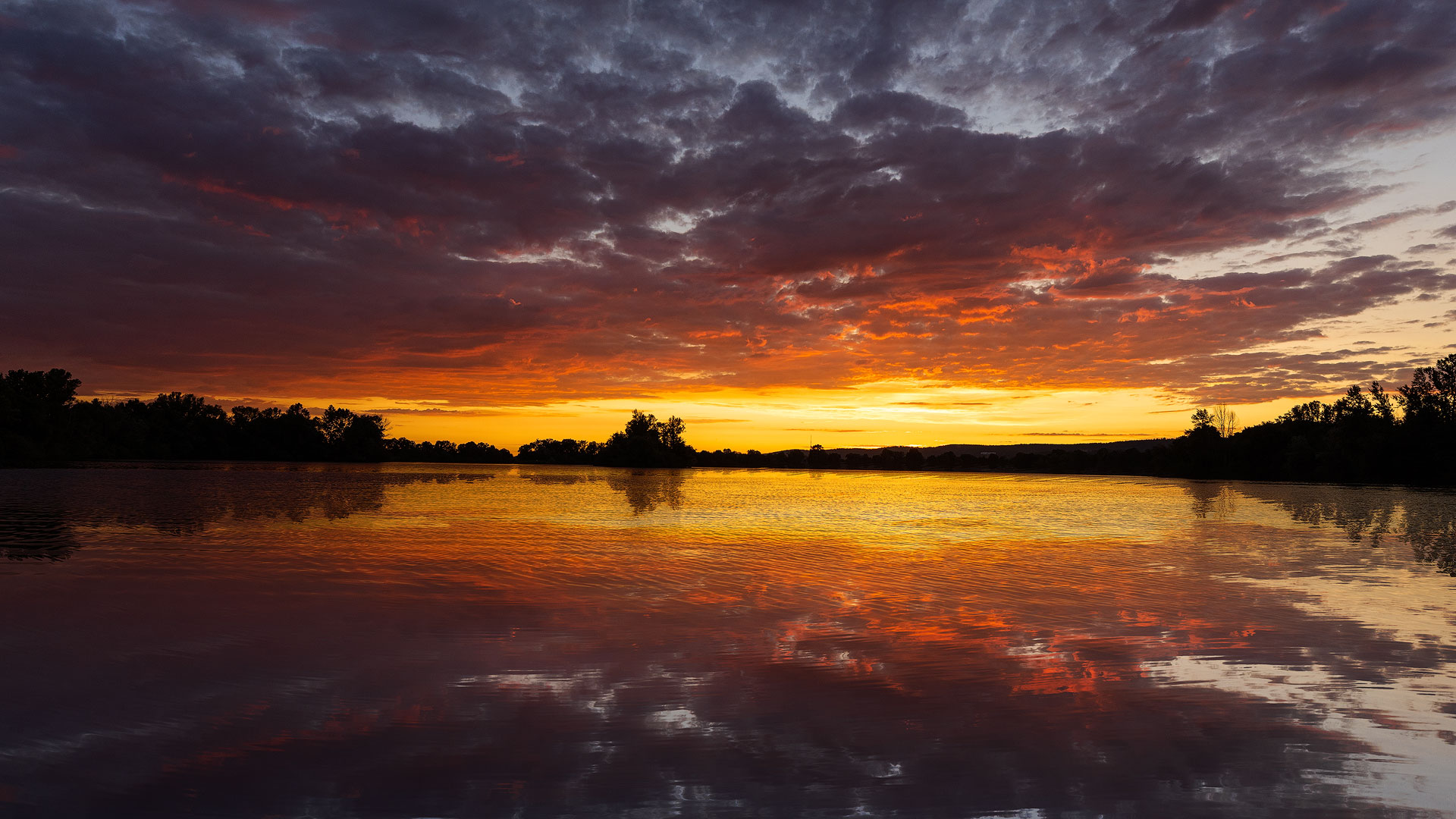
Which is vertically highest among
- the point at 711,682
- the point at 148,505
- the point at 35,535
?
the point at 148,505

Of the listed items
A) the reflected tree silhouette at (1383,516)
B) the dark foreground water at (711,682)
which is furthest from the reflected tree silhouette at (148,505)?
the reflected tree silhouette at (1383,516)

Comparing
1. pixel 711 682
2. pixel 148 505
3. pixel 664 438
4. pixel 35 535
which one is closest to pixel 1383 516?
pixel 711 682

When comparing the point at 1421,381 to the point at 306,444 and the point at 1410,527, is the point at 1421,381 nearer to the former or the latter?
the point at 1410,527

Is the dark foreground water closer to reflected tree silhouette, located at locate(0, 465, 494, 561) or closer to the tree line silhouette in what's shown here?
reflected tree silhouette, located at locate(0, 465, 494, 561)

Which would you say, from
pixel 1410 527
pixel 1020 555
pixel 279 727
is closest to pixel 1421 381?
pixel 1410 527

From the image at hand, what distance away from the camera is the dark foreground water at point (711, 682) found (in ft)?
18.9

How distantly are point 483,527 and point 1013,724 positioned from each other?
2212 centimetres

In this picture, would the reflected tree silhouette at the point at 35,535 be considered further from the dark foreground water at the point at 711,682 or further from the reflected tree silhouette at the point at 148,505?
the dark foreground water at the point at 711,682

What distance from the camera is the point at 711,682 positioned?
853 centimetres

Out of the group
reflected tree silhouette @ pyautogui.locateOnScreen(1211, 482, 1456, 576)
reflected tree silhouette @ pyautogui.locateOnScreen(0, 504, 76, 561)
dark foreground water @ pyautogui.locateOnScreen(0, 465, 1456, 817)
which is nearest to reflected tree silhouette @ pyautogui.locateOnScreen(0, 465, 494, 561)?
reflected tree silhouette @ pyautogui.locateOnScreen(0, 504, 76, 561)

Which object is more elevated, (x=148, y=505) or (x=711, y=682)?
(x=148, y=505)

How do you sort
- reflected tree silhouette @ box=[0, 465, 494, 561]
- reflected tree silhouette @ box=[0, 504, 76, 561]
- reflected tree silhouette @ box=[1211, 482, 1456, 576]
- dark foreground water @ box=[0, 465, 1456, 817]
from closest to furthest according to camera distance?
dark foreground water @ box=[0, 465, 1456, 817], reflected tree silhouette @ box=[0, 504, 76, 561], reflected tree silhouette @ box=[0, 465, 494, 561], reflected tree silhouette @ box=[1211, 482, 1456, 576]

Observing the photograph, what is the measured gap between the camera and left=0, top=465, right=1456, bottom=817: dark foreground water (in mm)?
5758

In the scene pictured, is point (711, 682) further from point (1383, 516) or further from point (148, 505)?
point (1383, 516)
